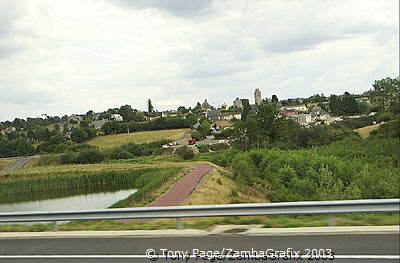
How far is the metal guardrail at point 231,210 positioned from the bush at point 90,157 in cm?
6024

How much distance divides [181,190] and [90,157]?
39.8 metres

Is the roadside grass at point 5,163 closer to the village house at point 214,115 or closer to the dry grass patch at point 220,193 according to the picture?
the dry grass patch at point 220,193

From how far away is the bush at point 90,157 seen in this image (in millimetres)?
67938

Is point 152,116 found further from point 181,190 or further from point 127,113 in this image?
point 181,190

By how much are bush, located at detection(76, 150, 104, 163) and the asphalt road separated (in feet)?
200

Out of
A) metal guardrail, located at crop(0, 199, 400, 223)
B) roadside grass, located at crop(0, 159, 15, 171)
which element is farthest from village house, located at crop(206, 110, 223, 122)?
metal guardrail, located at crop(0, 199, 400, 223)

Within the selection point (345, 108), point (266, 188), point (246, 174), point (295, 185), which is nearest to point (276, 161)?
point (246, 174)

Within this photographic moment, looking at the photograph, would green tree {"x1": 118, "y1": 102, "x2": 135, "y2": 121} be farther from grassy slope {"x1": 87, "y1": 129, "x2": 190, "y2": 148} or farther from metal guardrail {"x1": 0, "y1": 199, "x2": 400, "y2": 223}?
metal guardrail {"x1": 0, "y1": 199, "x2": 400, "y2": 223}

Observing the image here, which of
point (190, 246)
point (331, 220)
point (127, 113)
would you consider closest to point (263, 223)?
point (331, 220)

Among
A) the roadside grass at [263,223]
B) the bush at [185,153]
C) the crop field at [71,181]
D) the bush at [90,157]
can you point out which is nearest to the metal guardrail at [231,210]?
the roadside grass at [263,223]

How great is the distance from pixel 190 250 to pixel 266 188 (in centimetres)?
2907

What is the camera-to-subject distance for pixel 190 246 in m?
7.07

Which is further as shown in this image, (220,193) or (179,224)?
(220,193)

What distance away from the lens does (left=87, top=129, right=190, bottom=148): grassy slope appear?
89.1 meters
